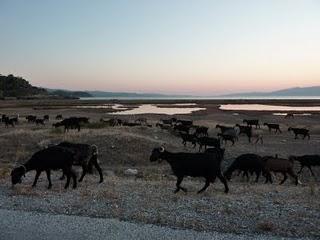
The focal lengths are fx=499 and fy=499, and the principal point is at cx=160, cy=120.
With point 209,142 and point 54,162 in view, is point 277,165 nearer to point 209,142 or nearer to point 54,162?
point 54,162

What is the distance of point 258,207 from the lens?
530 inches

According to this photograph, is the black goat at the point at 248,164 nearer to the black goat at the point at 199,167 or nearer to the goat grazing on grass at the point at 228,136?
the black goat at the point at 199,167

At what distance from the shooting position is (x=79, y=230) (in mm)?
11320

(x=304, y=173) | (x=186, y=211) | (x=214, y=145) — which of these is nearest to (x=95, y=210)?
(x=186, y=211)

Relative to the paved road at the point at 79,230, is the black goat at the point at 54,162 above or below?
above

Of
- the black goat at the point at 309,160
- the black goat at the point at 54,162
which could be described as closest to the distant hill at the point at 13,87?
the black goat at the point at 309,160

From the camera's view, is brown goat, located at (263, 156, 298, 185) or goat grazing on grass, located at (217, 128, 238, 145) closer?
brown goat, located at (263, 156, 298, 185)

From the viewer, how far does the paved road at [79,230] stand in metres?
10.8

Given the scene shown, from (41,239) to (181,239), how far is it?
9.78 feet

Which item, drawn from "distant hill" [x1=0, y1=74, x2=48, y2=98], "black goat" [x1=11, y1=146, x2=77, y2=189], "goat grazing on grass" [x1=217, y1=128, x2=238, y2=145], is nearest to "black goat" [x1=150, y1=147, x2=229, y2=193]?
"black goat" [x1=11, y1=146, x2=77, y2=189]

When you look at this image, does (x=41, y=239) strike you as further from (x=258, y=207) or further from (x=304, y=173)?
(x=304, y=173)

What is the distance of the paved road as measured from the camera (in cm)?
1083

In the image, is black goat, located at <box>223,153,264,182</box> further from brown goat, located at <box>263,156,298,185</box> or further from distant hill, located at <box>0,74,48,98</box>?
distant hill, located at <box>0,74,48,98</box>

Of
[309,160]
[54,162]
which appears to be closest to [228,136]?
[309,160]
